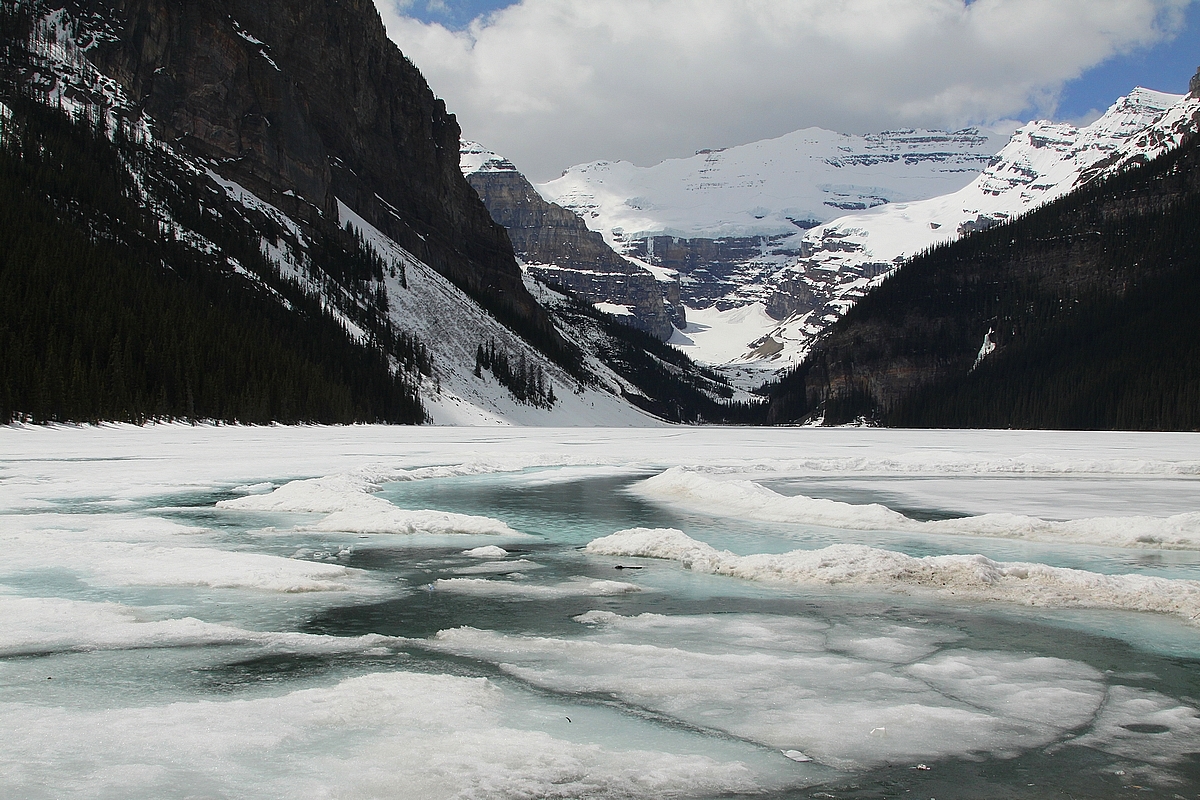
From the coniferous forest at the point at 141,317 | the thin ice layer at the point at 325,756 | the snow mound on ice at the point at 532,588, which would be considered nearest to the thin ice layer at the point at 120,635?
the thin ice layer at the point at 325,756

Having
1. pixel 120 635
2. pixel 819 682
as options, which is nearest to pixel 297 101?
pixel 120 635

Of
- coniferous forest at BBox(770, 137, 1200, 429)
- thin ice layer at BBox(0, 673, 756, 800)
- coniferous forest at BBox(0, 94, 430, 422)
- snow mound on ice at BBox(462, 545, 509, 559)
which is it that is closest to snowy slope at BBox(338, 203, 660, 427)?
coniferous forest at BBox(0, 94, 430, 422)

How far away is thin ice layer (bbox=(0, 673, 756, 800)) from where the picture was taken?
5.41 meters

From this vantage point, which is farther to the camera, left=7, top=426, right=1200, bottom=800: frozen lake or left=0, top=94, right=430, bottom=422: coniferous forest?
left=0, top=94, right=430, bottom=422: coniferous forest

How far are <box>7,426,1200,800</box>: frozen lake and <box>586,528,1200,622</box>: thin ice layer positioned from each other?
0.05 m

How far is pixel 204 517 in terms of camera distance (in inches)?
734

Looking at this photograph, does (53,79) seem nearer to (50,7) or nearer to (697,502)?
(50,7)

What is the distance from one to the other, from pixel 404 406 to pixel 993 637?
4561 inches

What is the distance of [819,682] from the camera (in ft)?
25.7

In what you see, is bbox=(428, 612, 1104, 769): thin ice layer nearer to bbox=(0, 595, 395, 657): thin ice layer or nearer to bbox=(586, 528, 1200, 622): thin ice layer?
bbox=(0, 595, 395, 657): thin ice layer

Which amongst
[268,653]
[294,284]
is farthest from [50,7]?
[268,653]

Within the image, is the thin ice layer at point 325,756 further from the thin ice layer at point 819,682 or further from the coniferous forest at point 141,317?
the coniferous forest at point 141,317

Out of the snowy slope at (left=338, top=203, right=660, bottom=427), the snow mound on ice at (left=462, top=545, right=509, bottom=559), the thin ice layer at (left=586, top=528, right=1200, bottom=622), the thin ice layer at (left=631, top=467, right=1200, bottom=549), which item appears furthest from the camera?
the snowy slope at (left=338, top=203, right=660, bottom=427)

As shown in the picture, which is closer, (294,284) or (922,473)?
(922,473)
